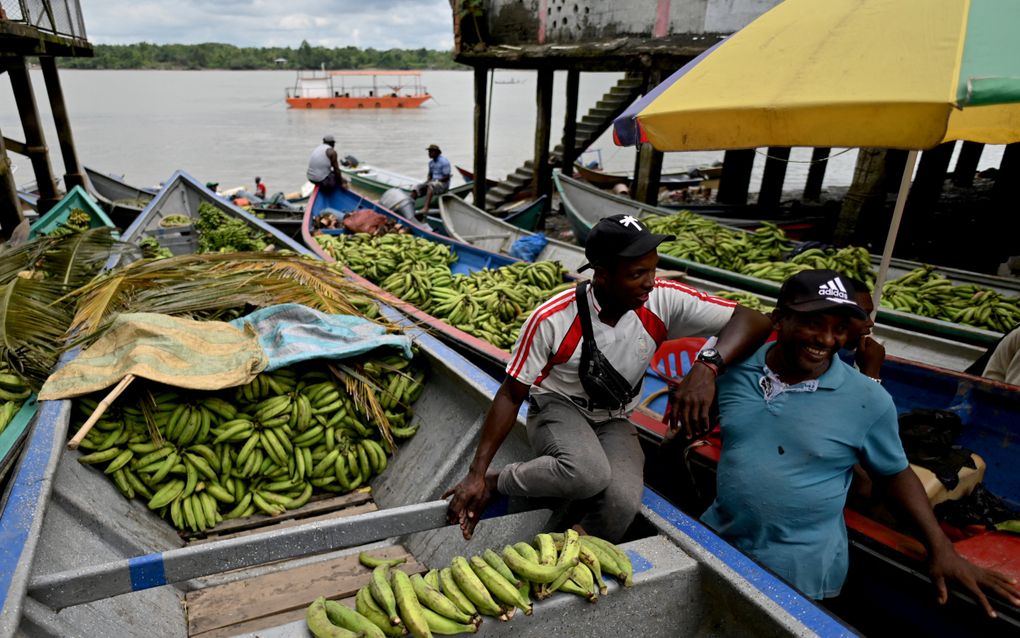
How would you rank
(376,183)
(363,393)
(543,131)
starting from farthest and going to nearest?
1. (376,183)
2. (543,131)
3. (363,393)

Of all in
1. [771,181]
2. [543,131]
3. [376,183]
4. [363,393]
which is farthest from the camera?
[376,183]

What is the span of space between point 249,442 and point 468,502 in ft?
6.17

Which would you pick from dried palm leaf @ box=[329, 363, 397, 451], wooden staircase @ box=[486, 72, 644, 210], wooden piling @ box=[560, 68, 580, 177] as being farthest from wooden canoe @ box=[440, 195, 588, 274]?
wooden piling @ box=[560, 68, 580, 177]

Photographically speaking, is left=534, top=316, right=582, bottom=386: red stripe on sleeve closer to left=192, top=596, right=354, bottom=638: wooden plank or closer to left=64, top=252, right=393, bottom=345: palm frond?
left=192, top=596, right=354, bottom=638: wooden plank

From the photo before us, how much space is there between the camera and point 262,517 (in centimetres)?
371

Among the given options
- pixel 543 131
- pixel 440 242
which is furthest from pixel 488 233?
pixel 543 131

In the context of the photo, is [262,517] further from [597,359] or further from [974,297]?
[974,297]

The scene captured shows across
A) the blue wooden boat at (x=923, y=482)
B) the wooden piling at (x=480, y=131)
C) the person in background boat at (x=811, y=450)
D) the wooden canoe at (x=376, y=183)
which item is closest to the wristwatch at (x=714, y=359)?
the person in background boat at (x=811, y=450)

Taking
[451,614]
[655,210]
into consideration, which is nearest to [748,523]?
[451,614]

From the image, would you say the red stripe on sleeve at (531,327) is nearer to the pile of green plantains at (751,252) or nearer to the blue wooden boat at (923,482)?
the blue wooden boat at (923,482)

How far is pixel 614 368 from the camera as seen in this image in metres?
2.58

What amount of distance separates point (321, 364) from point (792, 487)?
3.07 metres

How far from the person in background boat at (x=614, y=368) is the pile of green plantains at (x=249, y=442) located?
1713 millimetres

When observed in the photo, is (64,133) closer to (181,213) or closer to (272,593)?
(181,213)
